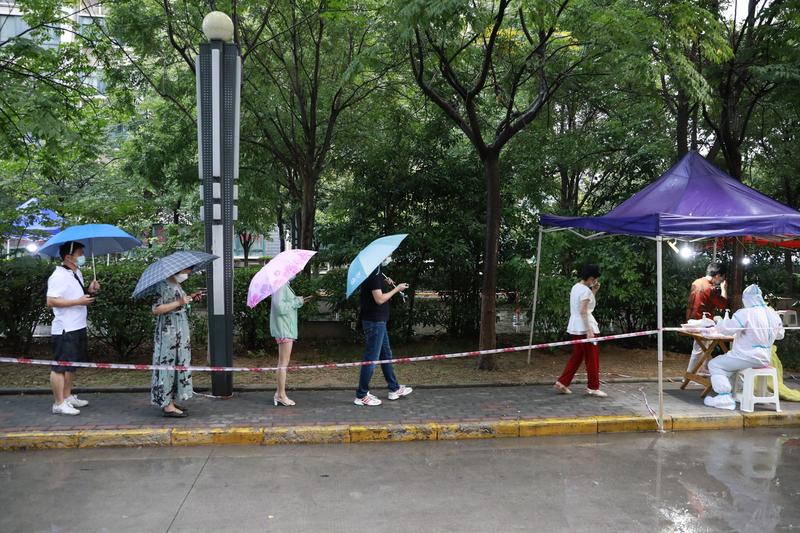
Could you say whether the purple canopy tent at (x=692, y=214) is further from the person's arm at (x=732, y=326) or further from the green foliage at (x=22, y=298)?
the green foliage at (x=22, y=298)

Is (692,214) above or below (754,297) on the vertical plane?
above

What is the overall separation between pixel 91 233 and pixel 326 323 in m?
5.24

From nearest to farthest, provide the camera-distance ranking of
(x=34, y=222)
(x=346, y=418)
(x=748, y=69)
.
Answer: (x=346, y=418)
(x=748, y=69)
(x=34, y=222)

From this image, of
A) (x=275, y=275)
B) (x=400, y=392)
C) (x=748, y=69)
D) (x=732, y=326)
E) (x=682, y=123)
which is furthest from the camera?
(x=682, y=123)

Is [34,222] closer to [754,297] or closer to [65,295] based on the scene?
[65,295]

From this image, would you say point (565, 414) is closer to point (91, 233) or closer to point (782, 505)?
point (782, 505)

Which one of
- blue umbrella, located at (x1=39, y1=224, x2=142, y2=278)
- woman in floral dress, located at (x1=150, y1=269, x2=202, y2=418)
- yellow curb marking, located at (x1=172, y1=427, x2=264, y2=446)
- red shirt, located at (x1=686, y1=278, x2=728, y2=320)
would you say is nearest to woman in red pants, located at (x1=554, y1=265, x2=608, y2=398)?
red shirt, located at (x1=686, y1=278, x2=728, y2=320)

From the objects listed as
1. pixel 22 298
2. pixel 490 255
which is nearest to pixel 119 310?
pixel 22 298

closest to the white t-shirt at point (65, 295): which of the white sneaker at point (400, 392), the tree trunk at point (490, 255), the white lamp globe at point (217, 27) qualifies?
the white lamp globe at point (217, 27)

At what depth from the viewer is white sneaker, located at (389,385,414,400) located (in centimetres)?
750

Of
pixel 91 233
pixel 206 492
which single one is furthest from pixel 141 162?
pixel 206 492

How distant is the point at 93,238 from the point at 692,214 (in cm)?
716

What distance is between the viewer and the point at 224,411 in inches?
272

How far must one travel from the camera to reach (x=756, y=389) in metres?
7.37
